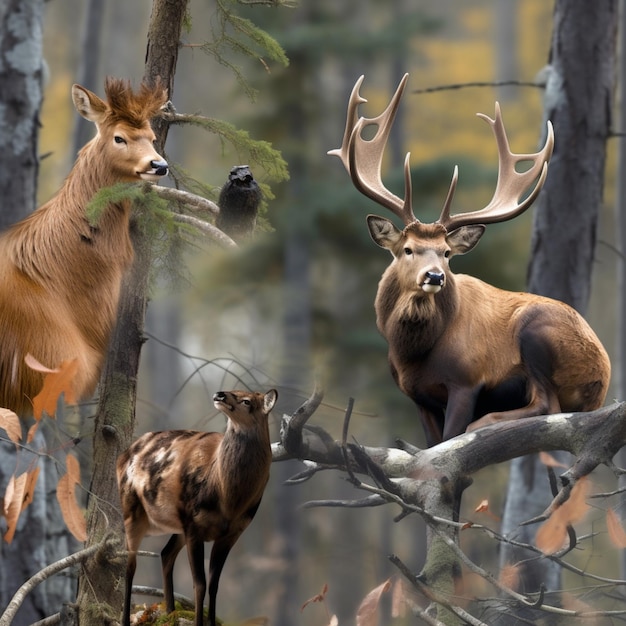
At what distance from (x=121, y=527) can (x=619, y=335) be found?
743 cm

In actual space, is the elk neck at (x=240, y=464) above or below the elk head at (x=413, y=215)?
below

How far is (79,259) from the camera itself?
11.3ft

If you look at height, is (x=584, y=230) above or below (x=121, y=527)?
above

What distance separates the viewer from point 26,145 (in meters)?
6.40

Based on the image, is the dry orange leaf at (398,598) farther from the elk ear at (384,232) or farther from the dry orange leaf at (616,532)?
the elk ear at (384,232)

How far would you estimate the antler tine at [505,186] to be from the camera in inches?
150

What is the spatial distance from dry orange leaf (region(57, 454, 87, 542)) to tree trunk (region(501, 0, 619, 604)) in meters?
4.21

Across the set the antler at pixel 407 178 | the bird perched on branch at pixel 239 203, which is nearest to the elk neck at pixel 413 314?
the antler at pixel 407 178

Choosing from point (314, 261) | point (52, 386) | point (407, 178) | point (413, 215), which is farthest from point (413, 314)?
point (314, 261)

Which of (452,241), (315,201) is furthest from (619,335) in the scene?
(452,241)

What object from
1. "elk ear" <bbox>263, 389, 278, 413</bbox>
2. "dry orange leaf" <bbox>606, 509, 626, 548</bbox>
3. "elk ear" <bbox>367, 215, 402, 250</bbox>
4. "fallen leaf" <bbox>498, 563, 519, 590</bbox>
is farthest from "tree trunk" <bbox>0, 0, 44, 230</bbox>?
"dry orange leaf" <bbox>606, 509, 626, 548</bbox>

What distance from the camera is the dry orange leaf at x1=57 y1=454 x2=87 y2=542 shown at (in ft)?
9.53

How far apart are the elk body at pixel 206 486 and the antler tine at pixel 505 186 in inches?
52.4

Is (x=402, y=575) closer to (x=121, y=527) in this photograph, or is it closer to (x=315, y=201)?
(x=121, y=527)
